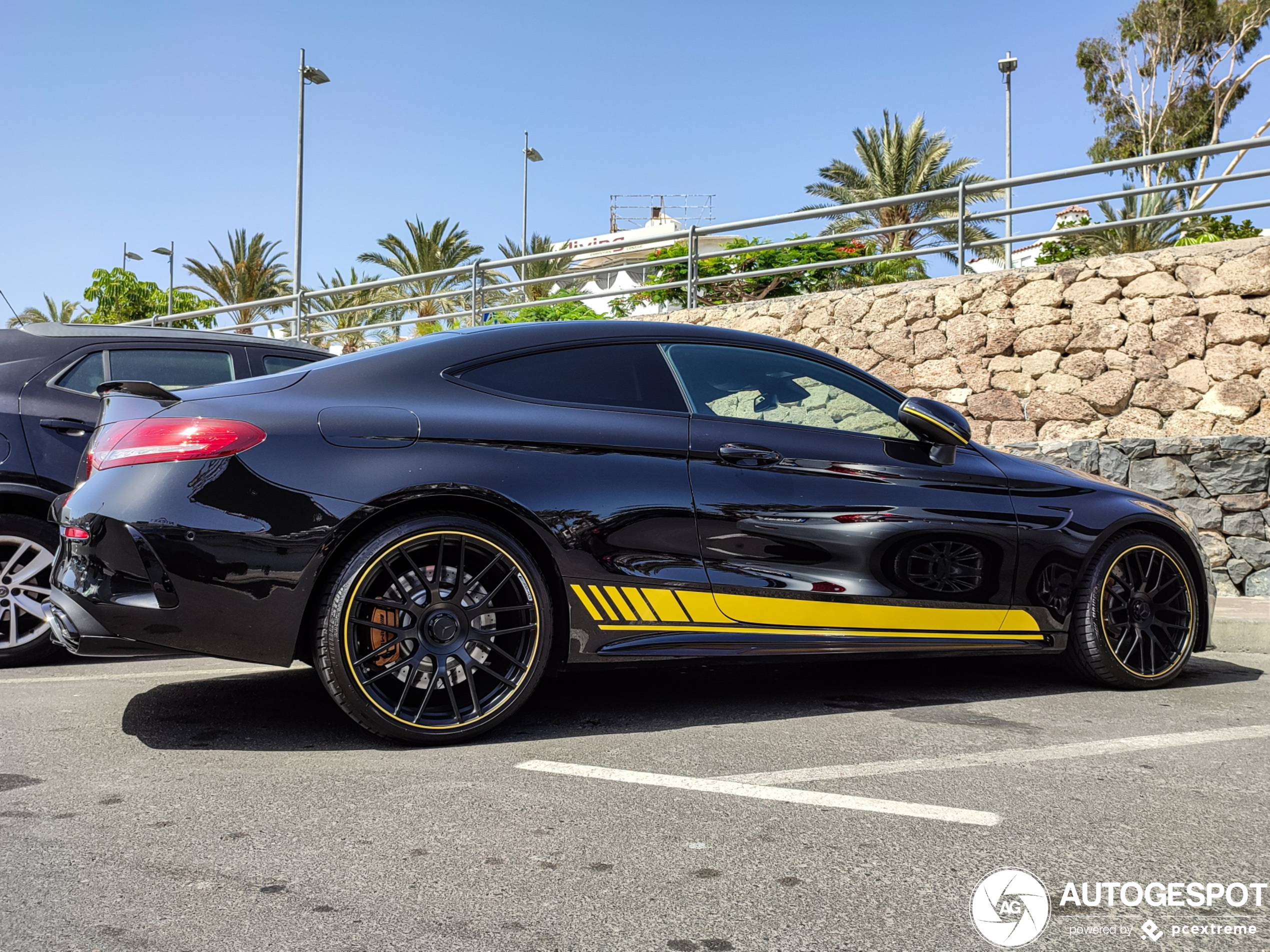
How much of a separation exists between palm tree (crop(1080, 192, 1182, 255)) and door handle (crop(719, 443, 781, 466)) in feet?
21.9

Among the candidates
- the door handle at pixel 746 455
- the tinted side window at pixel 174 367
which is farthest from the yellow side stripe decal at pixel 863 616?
the tinted side window at pixel 174 367

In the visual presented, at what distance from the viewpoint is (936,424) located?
4.49 metres

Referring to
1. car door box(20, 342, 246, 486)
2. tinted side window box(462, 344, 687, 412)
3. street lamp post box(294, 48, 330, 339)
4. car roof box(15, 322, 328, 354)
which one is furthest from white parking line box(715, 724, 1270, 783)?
street lamp post box(294, 48, 330, 339)

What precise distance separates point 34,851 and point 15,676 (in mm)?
2682

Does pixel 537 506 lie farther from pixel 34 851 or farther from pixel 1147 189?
pixel 1147 189

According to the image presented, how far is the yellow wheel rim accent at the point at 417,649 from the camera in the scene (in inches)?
140

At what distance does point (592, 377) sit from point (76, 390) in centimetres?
289

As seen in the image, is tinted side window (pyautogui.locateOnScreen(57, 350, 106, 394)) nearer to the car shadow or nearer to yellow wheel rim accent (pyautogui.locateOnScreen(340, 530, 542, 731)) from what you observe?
the car shadow

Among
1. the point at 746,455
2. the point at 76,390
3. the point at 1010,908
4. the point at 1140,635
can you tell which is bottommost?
the point at 1010,908

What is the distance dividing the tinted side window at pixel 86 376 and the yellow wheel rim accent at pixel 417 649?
8.74ft

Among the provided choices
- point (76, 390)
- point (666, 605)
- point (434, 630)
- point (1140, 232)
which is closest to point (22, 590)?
point (76, 390)

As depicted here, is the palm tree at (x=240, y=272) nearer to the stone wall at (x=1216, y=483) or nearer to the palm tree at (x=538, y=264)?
the palm tree at (x=538, y=264)

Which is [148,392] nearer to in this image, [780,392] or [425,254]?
[780,392]

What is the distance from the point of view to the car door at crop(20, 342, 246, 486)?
5266 millimetres
